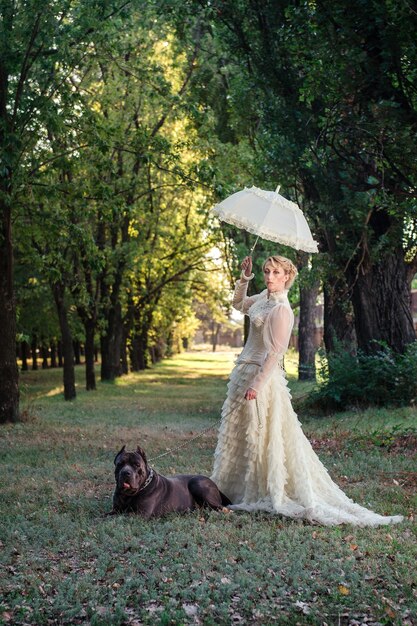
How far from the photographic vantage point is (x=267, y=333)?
7.88 metres

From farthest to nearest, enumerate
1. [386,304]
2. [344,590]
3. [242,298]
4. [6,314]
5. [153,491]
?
[386,304], [6,314], [242,298], [153,491], [344,590]

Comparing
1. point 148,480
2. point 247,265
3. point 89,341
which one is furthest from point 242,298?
point 89,341

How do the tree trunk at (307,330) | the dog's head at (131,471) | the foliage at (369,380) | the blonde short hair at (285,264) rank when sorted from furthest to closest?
the tree trunk at (307,330) → the foliage at (369,380) → the blonde short hair at (285,264) → the dog's head at (131,471)

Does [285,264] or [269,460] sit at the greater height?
[285,264]

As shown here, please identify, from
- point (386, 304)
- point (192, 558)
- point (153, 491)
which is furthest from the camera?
point (386, 304)

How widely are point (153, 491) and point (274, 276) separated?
99.3 inches

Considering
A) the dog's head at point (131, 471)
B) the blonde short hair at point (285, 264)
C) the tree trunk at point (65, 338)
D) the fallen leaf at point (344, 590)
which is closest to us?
the fallen leaf at point (344, 590)

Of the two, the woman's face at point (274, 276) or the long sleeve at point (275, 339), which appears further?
the woman's face at point (274, 276)

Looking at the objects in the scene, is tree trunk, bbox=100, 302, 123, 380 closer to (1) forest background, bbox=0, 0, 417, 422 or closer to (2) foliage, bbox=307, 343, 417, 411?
(1) forest background, bbox=0, 0, 417, 422

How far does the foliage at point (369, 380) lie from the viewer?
16.1 meters

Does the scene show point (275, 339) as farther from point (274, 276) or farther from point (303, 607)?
point (303, 607)

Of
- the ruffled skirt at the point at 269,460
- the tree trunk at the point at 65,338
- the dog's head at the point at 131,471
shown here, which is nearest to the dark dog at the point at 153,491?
the dog's head at the point at 131,471

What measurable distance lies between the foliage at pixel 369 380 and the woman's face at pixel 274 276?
29.1 feet

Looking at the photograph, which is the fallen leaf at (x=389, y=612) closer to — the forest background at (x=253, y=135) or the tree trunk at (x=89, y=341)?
the forest background at (x=253, y=135)
